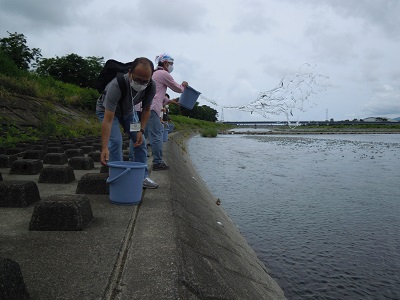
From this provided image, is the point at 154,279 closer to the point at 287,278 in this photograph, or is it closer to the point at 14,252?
the point at 14,252

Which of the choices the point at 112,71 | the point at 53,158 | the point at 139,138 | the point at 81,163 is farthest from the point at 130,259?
the point at 53,158

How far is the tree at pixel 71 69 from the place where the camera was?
163ft

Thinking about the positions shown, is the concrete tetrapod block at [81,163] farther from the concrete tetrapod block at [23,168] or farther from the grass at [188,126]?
the grass at [188,126]

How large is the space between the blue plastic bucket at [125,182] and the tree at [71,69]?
4751cm

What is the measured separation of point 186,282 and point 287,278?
2.74 m

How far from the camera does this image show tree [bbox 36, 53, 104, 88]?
49.6m

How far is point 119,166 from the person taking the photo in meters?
4.16

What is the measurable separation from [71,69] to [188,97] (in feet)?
155

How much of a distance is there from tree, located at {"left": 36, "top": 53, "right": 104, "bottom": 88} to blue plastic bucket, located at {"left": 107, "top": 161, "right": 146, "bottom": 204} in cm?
4751

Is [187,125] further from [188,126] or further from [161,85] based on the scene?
[161,85]

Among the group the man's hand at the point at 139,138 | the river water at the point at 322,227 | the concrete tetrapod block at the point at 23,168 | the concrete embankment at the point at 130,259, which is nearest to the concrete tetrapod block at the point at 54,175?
the concrete tetrapod block at the point at 23,168

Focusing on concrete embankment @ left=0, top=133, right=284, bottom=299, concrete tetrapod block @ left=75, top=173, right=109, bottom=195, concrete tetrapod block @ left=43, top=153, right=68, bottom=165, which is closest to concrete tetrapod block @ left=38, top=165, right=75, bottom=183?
concrete tetrapod block @ left=75, top=173, right=109, bottom=195

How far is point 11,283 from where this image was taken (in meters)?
1.90

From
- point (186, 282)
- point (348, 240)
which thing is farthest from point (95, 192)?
point (348, 240)
